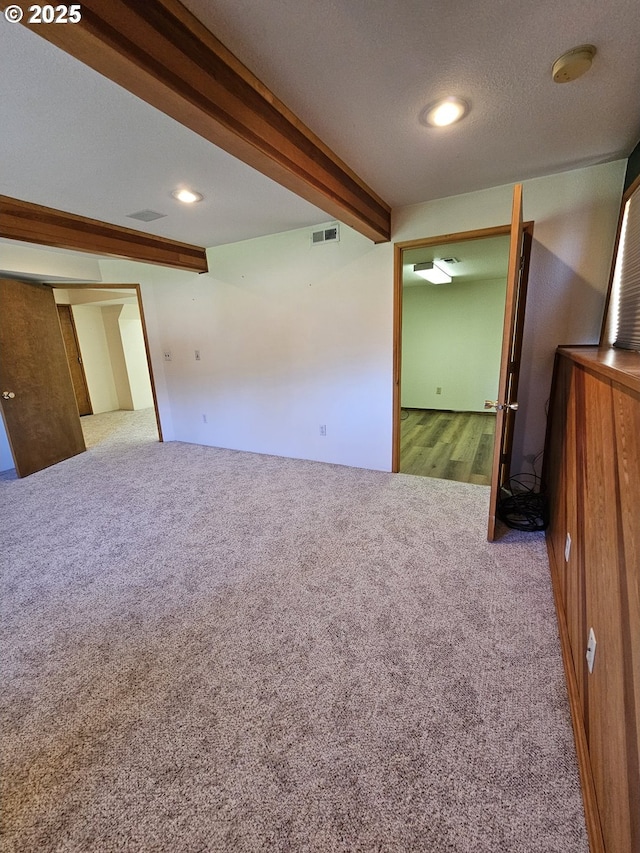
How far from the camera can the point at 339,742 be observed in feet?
3.90

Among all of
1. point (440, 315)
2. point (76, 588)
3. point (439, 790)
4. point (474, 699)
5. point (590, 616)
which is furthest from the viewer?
point (440, 315)

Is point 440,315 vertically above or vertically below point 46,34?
below

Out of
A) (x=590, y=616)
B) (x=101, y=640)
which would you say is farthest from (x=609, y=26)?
(x=101, y=640)

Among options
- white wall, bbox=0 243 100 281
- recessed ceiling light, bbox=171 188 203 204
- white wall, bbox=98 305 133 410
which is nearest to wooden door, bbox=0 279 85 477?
white wall, bbox=0 243 100 281

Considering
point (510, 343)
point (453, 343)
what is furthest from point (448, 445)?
point (510, 343)

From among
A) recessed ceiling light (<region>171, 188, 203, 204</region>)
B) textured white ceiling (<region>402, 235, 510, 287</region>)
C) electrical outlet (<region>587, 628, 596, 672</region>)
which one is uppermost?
recessed ceiling light (<region>171, 188, 203, 204</region>)

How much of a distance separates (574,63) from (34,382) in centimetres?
510

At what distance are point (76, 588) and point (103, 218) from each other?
286 centimetres

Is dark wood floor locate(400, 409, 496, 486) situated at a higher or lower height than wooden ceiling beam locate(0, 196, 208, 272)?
lower

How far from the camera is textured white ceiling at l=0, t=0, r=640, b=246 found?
1.16 meters

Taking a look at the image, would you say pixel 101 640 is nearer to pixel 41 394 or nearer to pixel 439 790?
pixel 439 790

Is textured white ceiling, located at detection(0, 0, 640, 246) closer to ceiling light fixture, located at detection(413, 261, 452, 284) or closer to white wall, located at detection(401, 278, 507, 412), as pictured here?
ceiling light fixture, located at detection(413, 261, 452, 284)

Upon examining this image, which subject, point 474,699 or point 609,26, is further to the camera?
point 474,699

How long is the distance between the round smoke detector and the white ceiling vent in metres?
1.99
